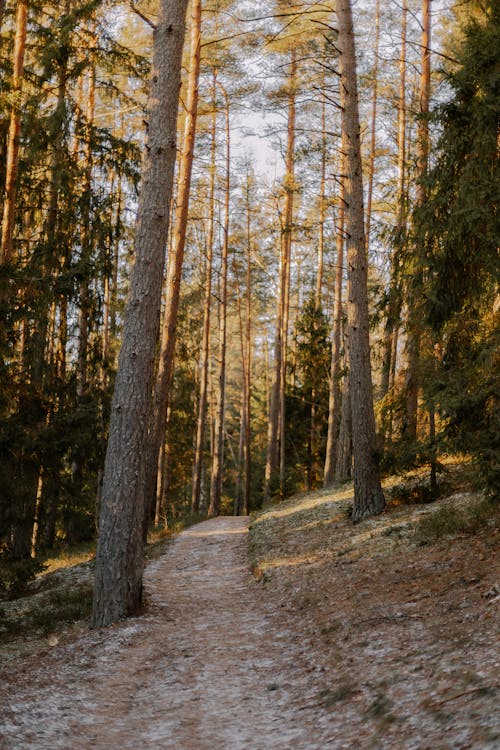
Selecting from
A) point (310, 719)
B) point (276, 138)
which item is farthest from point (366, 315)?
point (276, 138)

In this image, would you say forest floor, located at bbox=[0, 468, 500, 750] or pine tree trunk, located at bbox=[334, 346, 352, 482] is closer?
forest floor, located at bbox=[0, 468, 500, 750]

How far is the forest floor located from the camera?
3.88 meters

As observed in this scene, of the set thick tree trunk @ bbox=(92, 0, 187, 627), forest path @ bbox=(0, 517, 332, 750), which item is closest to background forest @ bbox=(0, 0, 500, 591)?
thick tree trunk @ bbox=(92, 0, 187, 627)

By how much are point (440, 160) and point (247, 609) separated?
607 centimetres

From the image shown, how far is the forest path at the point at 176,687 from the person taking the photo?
4.11 meters

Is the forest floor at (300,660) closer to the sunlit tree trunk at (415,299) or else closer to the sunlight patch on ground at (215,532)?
the sunlit tree trunk at (415,299)

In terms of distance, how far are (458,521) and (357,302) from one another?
4219 mm

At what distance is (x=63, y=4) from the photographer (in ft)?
40.2

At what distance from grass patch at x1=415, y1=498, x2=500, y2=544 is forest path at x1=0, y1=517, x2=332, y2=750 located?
2.37 meters

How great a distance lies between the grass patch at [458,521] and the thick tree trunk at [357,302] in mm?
1919

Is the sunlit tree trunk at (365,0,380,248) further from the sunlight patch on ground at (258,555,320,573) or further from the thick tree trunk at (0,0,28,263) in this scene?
the sunlight patch on ground at (258,555,320,573)

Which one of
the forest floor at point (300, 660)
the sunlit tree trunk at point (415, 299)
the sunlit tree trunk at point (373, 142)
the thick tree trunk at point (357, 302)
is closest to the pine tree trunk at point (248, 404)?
the sunlit tree trunk at point (373, 142)

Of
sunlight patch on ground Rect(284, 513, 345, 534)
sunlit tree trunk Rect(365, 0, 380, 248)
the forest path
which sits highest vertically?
sunlit tree trunk Rect(365, 0, 380, 248)

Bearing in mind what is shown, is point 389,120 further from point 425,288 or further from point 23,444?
point 23,444
